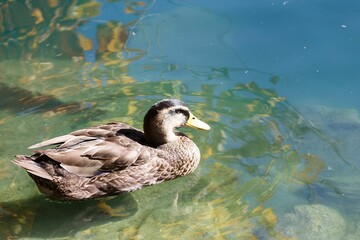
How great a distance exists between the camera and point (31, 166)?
15.3 ft

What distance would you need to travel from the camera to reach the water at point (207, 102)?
479 centimetres

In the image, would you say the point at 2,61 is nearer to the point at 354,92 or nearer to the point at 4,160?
the point at 4,160

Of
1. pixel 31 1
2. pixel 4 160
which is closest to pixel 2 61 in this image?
pixel 31 1

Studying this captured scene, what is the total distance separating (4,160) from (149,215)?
1390mm

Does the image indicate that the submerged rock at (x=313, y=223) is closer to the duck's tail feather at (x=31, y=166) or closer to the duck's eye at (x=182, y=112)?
the duck's eye at (x=182, y=112)

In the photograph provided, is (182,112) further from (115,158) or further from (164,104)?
(115,158)

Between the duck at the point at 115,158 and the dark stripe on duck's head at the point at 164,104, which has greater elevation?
the dark stripe on duck's head at the point at 164,104

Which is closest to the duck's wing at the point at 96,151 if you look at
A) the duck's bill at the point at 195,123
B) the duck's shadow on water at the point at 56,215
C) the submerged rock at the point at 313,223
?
the duck's shadow on water at the point at 56,215

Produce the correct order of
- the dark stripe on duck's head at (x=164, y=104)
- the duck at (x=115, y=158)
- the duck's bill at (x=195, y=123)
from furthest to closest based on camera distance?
the duck's bill at (x=195, y=123) < the dark stripe on duck's head at (x=164, y=104) < the duck at (x=115, y=158)

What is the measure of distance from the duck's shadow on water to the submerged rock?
43.7 inches

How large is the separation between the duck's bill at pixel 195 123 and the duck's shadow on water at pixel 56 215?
76 cm

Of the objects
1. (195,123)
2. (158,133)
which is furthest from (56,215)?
(195,123)

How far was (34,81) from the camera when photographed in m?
6.66

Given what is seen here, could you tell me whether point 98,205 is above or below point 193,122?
below
